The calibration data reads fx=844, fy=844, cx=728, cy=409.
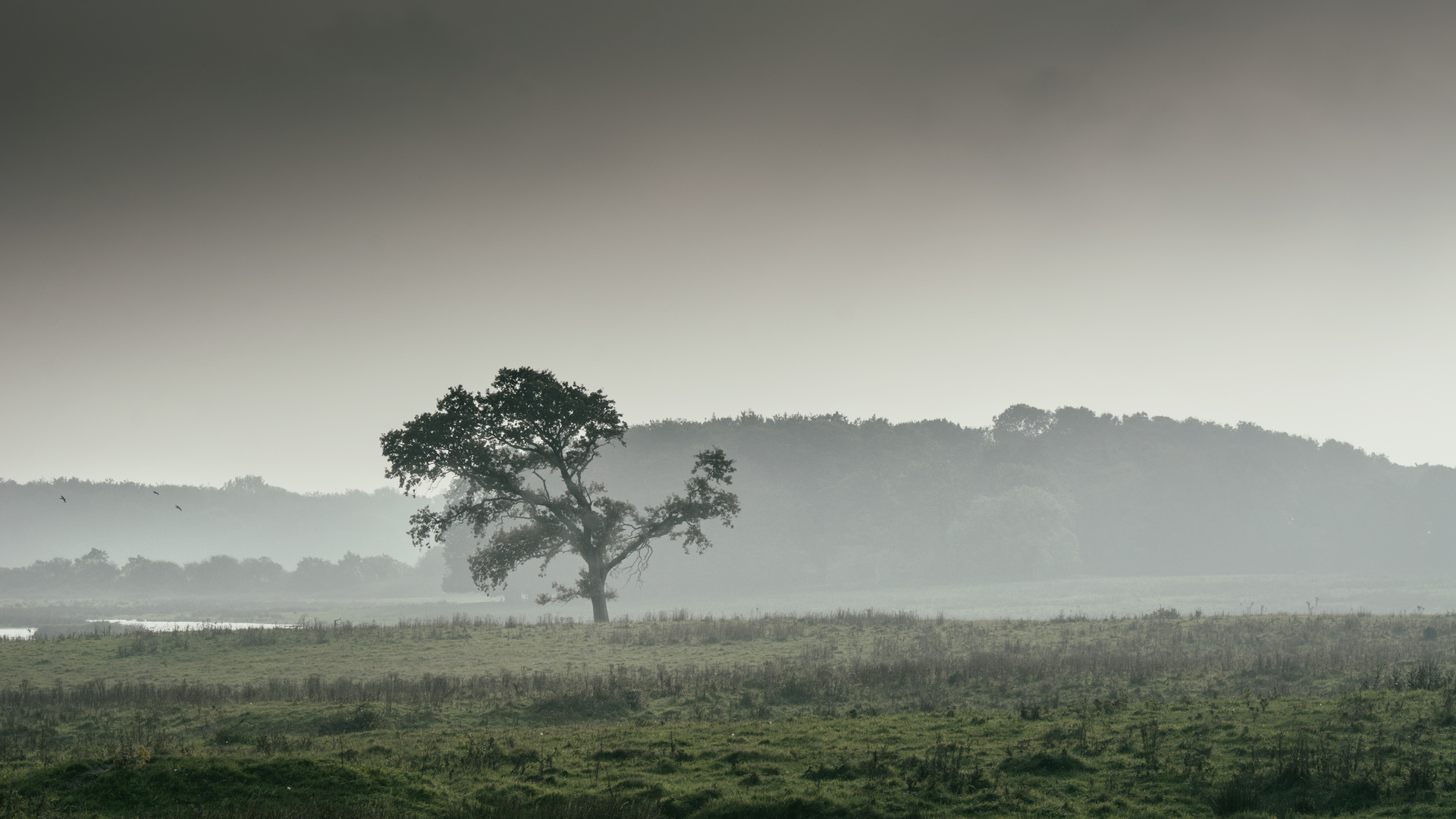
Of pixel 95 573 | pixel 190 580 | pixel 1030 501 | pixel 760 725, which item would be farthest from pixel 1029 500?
pixel 95 573

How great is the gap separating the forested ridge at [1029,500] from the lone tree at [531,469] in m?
59.1

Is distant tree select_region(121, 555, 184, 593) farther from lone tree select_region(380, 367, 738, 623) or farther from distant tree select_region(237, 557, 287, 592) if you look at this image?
lone tree select_region(380, 367, 738, 623)

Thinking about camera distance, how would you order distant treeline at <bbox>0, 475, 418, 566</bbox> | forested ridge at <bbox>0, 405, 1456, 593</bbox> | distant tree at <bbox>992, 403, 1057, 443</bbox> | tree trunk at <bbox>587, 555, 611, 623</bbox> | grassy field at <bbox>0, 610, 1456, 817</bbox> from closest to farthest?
1. grassy field at <bbox>0, 610, 1456, 817</bbox>
2. tree trunk at <bbox>587, 555, 611, 623</bbox>
3. forested ridge at <bbox>0, 405, 1456, 593</bbox>
4. distant tree at <bbox>992, 403, 1057, 443</bbox>
5. distant treeline at <bbox>0, 475, 418, 566</bbox>

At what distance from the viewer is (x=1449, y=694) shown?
14922 millimetres

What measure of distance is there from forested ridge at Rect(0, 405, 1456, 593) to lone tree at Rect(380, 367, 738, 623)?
59.1 metres

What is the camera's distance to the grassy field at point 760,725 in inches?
468

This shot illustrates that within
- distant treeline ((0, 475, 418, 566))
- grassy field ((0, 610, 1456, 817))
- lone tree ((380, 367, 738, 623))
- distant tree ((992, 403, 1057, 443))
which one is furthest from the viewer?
distant treeline ((0, 475, 418, 566))

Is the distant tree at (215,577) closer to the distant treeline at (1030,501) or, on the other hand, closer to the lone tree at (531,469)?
the distant treeline at (1030,501)

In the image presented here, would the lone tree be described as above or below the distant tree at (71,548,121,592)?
above

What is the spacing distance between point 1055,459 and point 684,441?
51.7 metres

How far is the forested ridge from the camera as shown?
4026 inches

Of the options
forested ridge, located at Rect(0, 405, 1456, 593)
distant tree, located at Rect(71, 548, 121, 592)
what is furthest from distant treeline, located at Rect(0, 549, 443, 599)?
forested ridge, located at Rect(0, 405, 1456, 593)

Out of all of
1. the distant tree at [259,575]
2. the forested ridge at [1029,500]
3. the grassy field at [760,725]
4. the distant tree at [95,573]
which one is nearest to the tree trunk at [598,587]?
the grassy field at [760,725]

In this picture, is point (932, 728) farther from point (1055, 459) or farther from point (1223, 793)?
point (1055, 459)
